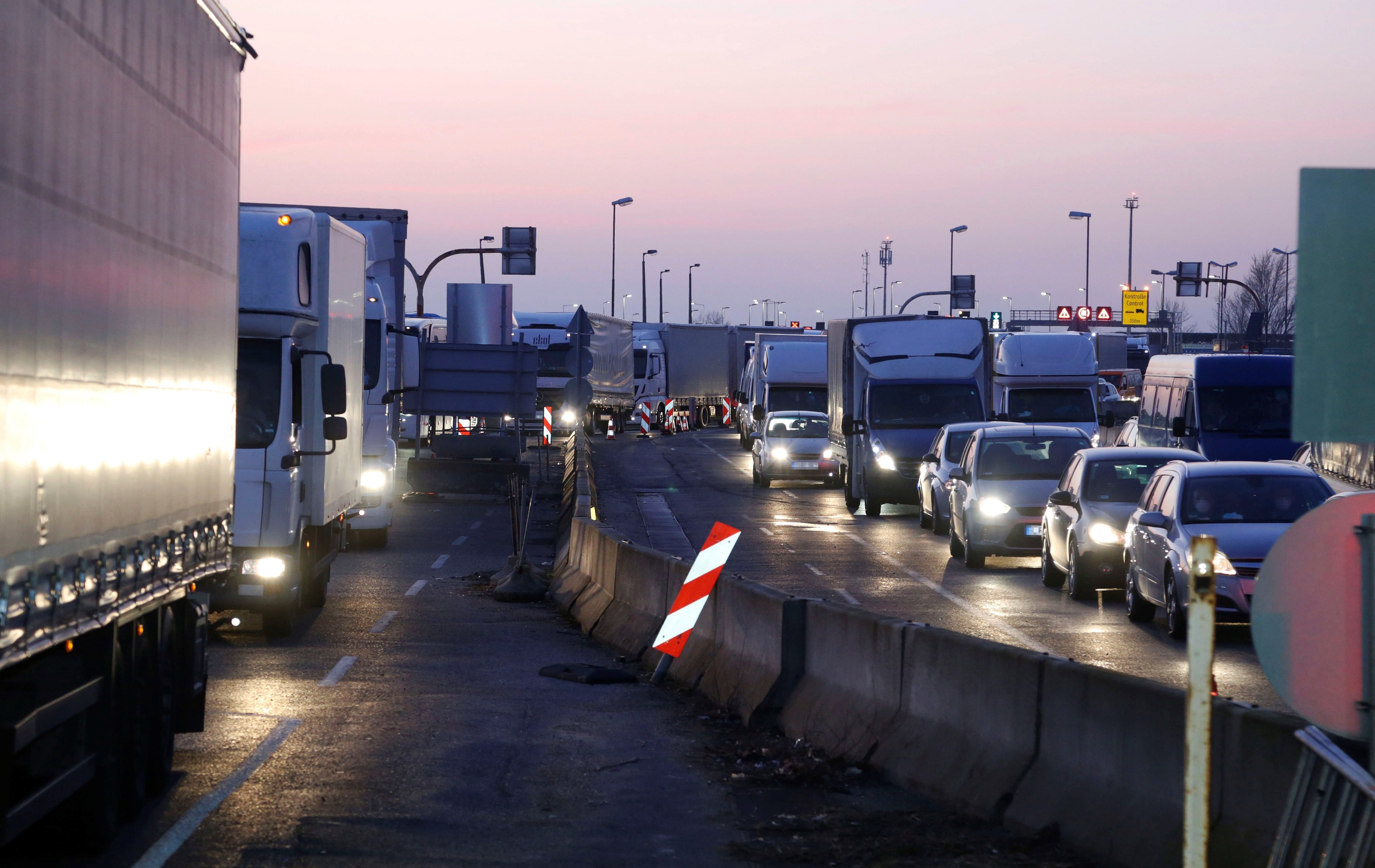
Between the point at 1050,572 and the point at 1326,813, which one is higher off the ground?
the point at 1326,813

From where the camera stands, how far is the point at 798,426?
43.4m

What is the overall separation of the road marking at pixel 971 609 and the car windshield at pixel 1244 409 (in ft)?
19.5

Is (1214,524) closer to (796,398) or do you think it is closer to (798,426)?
(798,426)

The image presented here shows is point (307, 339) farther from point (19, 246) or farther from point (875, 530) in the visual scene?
point (875, 530)

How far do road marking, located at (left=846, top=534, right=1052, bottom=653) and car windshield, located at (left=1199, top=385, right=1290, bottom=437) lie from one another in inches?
234

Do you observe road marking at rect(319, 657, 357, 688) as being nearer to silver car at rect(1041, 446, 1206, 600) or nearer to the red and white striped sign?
the red and white striped sign

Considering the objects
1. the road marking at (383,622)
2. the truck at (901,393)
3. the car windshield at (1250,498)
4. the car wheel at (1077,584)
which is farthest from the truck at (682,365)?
the car windshield at (1250,498)

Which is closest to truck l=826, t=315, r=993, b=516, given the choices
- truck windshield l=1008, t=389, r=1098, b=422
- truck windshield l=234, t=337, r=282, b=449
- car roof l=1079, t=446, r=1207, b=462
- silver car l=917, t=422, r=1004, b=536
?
silver car l=917, t=422, r=1004, b=536

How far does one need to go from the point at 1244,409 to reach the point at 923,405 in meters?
7.04

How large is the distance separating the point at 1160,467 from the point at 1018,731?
1165 cm

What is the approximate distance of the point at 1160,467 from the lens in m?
19.5

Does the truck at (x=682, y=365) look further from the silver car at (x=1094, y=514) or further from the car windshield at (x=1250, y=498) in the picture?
the car windshield at (x=1250, y=498)

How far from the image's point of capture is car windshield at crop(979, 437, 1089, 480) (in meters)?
24.7

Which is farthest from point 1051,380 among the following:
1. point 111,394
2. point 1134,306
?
point 1134,306
